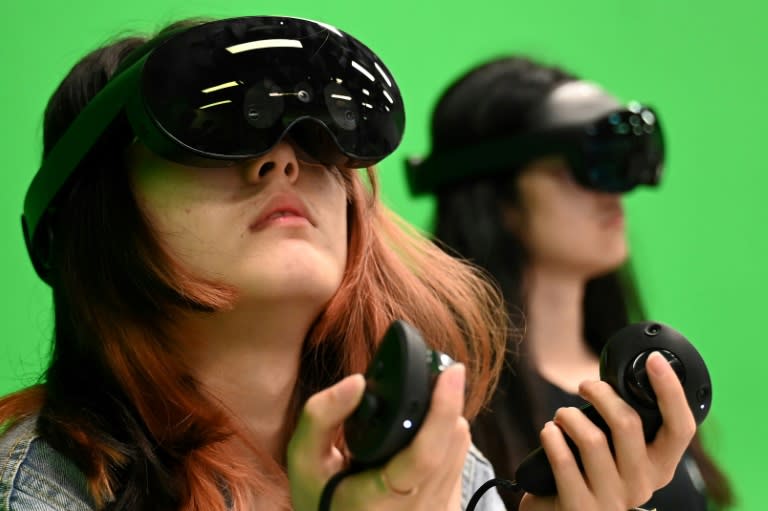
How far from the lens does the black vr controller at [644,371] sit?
927 millimetres

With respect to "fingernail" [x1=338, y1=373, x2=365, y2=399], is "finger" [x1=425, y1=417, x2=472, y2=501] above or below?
below

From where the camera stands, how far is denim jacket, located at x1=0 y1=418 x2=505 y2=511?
3.03 ft

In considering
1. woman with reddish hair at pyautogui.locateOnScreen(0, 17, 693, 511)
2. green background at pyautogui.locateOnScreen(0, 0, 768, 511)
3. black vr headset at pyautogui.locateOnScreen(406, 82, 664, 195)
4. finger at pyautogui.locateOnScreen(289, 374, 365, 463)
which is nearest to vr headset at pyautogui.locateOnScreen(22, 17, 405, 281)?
woman with reddish hair at pyautogui.locateOnScreen(0, 17, 693, 511)

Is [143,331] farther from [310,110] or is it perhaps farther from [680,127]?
[680,127]

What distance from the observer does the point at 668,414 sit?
0.92 metres

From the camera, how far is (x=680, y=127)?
2.29m

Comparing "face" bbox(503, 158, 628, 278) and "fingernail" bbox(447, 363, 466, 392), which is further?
"face" bbox(503, 158, 628, 278)

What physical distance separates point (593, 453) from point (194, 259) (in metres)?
0.38

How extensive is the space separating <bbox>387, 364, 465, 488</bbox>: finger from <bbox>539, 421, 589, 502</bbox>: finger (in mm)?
207

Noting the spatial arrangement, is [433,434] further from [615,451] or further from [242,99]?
[242,99]

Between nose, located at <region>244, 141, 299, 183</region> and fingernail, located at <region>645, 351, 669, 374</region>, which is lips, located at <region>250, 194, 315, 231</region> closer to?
nose, located at <region>244, 141, 299, 183</region>

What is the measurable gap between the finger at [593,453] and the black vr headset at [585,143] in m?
0.70

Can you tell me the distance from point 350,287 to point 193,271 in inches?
7.9

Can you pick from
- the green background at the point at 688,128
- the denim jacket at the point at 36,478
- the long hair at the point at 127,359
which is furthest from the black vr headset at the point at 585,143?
the denim jacket at the point at 36,478
